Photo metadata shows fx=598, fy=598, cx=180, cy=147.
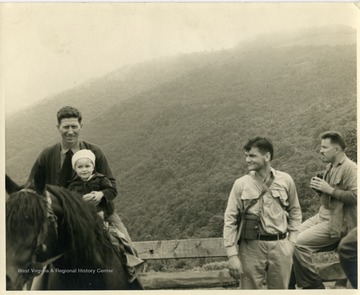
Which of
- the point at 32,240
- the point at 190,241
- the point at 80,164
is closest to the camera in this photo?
the point at 32,240

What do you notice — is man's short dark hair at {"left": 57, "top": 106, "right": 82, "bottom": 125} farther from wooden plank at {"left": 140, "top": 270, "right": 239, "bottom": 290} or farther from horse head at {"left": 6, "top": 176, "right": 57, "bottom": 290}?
wooden plank at {"left": 140, "top": 270, "right": 239, "bottom": 290}

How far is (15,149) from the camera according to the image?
703 centimetres

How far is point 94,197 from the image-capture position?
21.0ft

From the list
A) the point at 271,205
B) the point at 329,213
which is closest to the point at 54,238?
the point at 271,205

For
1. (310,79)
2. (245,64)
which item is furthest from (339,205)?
(245,64)

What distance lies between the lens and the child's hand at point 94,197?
634cm

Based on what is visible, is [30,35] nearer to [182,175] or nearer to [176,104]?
[176,104]

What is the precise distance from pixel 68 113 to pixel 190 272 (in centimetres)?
232

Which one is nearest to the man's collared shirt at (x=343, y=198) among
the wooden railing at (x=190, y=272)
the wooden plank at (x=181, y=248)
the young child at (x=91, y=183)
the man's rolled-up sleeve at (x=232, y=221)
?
the wooden railing at (x=190, y=272)

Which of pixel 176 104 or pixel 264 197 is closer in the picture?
pixel 264 197

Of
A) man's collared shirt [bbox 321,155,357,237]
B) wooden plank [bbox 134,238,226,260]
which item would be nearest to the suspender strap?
wooden plank [bbox 134,238,226,260]

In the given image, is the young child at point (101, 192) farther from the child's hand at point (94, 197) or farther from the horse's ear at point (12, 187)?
the horse's ear at point (12, 187)

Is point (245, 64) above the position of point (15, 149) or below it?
above

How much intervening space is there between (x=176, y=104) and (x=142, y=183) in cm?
104
